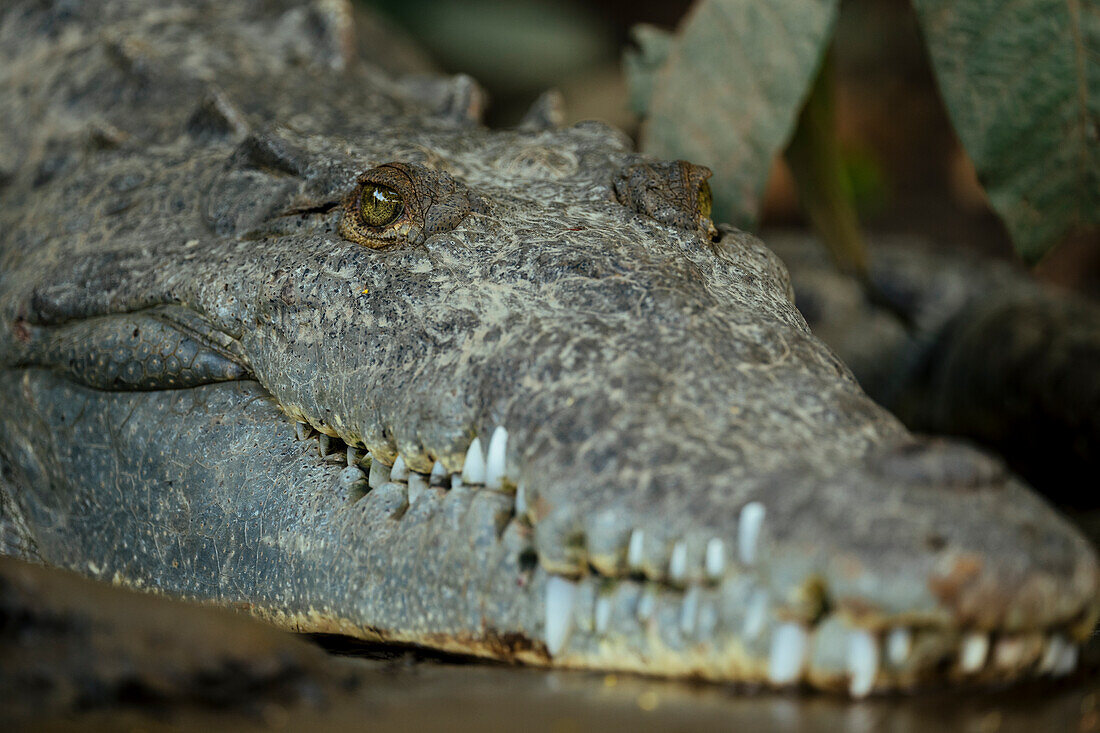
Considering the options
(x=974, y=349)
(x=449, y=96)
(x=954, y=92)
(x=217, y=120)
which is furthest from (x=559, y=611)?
(x=974, y=349)

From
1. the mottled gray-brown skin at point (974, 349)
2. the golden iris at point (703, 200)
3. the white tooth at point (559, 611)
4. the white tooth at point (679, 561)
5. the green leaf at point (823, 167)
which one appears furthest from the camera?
the mottled gray-brown skin at point (974, 349)

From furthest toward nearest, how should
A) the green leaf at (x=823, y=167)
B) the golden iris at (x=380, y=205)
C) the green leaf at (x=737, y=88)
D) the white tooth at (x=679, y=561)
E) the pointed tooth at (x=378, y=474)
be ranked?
the green leaf at (x=823, y=167)
the green leaf at (x=737, y=88)
the golden iris at (x=380, y=205)
the pointed tooth at (x=378, y=474)
the white tooth at (x=679, y=561)

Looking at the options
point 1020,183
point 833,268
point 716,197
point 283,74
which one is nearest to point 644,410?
point 716,197

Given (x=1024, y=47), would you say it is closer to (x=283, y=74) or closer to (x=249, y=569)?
(x=283, y=74)

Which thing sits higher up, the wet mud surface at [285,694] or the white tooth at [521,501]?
the white tooth at [521,501]

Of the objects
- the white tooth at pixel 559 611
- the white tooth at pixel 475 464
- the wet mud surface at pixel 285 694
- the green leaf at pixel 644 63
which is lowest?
the wet mud surface at pixel 285 694

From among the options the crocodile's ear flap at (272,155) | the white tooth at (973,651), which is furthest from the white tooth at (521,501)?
the crocodile's ear flap at (272,155)

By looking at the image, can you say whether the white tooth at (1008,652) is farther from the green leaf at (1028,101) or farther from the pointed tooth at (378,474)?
the green leaf at (1028,101)
